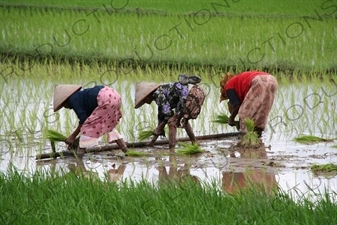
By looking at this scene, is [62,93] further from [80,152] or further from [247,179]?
[247,179]

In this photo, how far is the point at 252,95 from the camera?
689 centimetres

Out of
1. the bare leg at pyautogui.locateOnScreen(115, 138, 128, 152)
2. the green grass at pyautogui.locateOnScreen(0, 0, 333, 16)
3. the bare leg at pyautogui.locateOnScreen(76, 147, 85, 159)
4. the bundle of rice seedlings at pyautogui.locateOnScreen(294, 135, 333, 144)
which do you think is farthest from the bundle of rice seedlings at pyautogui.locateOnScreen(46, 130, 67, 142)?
the green grass at pyautogui.locateOnScreen(0, 0, 333, 16)

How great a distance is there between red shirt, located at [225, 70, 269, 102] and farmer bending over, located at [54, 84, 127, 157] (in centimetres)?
101

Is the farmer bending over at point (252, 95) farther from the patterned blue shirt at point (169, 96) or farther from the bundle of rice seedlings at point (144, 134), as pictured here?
the bundle of rice seedlings at point (144, 134)

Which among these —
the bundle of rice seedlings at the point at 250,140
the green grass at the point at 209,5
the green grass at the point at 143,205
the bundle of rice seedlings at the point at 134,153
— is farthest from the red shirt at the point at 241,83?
the green grass at the point at 209,5

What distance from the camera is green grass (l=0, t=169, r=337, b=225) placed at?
435 centimetres

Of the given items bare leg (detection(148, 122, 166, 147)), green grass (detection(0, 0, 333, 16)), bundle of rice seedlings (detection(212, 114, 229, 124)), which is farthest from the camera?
green grass (detection(0, 0, 333, 16))

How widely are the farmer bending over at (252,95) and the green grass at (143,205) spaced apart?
192 cm

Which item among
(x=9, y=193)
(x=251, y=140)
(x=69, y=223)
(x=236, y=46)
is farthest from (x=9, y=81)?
(x=69, y=223)

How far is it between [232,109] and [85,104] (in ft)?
4.21

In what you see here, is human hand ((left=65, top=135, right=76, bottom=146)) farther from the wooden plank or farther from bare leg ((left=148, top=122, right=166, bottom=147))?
bare leg ((left=148, top=122, right=166, bottom=147))

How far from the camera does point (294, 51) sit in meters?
10.3

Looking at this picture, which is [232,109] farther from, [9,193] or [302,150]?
[9,193]

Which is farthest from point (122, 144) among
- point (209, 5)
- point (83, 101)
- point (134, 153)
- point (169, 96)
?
point (209, 5)
